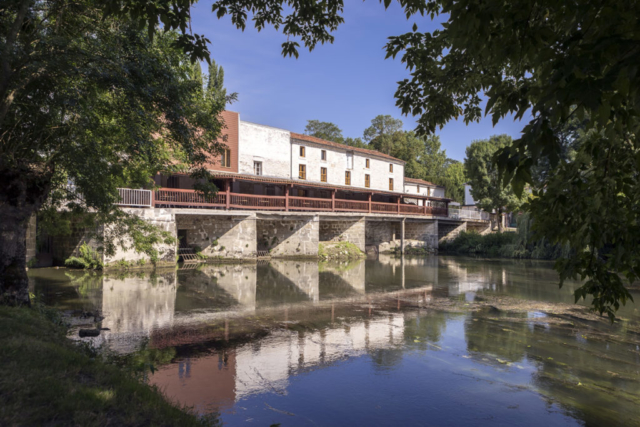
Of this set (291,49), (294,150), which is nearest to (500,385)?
(291,49)

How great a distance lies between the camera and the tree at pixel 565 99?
191cm

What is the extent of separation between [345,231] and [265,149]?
8580 millimetres

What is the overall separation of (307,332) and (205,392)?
351cm

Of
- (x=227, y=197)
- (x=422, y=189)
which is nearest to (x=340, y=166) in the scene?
(x=422, y=189)

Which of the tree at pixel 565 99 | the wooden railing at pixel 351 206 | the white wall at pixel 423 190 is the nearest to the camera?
the tree at pixel 565 99

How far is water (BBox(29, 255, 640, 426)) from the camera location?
513 centimetres

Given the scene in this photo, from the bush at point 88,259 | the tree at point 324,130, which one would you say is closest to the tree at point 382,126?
the tree at point 324,130

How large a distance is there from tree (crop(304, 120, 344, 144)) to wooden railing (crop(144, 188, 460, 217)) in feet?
78.8

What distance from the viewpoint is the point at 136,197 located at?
19.1 metres

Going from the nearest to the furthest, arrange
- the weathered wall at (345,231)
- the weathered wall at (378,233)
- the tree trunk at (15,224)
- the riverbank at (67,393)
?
the riverbank at (67,393)
the tree trunk at (15,224)
the weathered wall at (345,231)
the weathered wall at (378,233)

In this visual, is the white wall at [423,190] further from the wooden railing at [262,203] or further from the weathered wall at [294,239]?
the weathered wall at [294,239]

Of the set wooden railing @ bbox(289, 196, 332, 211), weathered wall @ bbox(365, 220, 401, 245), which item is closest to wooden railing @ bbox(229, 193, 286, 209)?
wooden railing @ bbox(289, 196, 332, 211)

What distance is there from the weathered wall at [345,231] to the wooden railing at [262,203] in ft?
3.87

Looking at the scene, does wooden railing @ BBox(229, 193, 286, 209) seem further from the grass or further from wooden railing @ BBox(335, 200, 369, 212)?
wooden railing @ BBox(335, 200, 369, 212)
